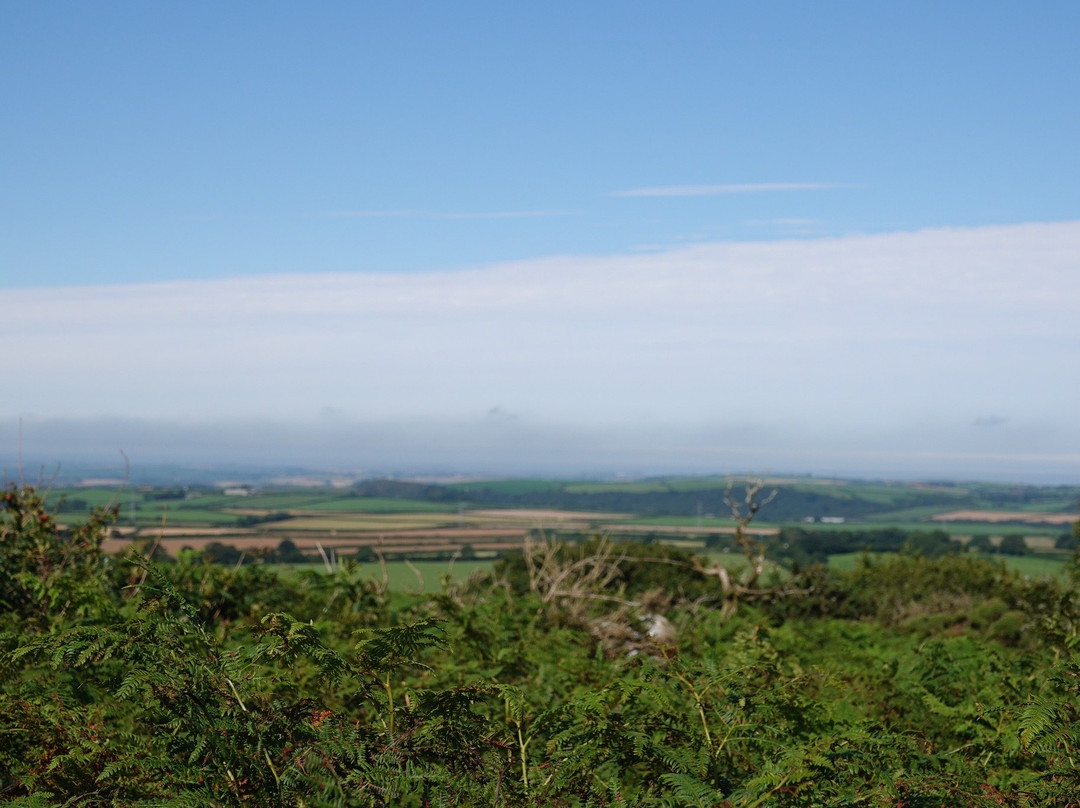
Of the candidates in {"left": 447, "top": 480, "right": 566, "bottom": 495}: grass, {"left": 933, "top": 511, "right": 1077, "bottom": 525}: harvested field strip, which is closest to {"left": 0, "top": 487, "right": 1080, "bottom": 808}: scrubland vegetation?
{"left": 933, "top": 511, "right": 1077, "bottom": 525}: harvested field strip

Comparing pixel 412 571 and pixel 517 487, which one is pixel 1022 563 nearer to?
pixel 412 571

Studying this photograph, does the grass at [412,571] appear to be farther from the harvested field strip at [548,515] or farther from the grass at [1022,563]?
the harvested field strip at [548,515]

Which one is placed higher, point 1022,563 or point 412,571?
point 412,571

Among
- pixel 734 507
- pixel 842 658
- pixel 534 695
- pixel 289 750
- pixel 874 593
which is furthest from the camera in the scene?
pixel 874 593

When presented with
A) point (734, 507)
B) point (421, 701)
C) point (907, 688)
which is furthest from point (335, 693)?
point (734, 507)

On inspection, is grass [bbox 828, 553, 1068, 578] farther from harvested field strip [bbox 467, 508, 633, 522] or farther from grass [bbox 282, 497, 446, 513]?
grass [bbox 282, 497, 446, 513]

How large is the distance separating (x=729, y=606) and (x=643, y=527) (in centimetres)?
4136

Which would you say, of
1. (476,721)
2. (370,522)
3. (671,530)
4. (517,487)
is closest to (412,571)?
(476,721)

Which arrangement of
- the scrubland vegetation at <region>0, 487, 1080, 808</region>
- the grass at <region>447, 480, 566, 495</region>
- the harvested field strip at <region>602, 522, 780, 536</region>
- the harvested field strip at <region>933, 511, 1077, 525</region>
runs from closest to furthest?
the scrubland vegetation at <region>0, 487, 1080, 808</region> → the harvested field strip at <region>602, 522, 780, 536</region> → the harvested field strip at <region>933, 511, 1077, 525</region> → the grass at <region>447, 480, 566, 495</region>

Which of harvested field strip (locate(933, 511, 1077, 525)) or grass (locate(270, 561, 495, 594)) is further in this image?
harvested field strip (locate(933, 511, 1077, 525))

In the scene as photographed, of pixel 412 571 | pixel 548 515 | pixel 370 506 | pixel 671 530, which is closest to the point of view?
pixel 412 571

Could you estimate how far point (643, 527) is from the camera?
187 ft

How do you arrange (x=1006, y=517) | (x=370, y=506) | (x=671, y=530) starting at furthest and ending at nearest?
(x=1006, y=517)
(x=370, y=506)
(x=671, y=530)

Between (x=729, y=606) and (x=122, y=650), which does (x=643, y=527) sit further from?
(x=122, y=650)
